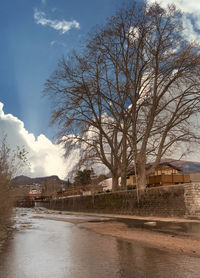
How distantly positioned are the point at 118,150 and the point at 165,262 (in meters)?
25.1

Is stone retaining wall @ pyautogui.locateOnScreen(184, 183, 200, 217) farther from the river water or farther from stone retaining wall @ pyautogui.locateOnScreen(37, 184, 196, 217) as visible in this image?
the river water

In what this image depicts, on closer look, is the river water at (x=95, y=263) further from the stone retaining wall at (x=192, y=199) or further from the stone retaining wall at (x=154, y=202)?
the stone retaining wall at (x=154, y=202)

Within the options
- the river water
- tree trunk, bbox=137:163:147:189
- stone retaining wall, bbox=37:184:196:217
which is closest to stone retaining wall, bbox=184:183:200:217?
stone retaining wall, bbox=37:184:196:217

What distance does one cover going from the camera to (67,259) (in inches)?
254

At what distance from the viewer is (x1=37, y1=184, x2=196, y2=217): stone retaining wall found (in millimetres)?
19109

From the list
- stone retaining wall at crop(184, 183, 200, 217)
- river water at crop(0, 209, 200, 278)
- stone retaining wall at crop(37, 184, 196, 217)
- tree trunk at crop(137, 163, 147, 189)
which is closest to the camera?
river water at crop(0, 209, 200, 278)

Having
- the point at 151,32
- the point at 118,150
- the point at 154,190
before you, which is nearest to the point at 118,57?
the point at 151,32

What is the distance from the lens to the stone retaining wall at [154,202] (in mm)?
19109

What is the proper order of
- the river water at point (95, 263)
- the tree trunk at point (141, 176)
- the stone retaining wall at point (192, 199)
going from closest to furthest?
the river water at point (95, 263)
the stone retaining wall at point (192, 199)
the tree trunk at point (141, 176)

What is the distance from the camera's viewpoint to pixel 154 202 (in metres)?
22.6

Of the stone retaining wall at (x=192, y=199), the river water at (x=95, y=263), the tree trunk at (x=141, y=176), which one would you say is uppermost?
the tree trunk at (x=141, y=176)

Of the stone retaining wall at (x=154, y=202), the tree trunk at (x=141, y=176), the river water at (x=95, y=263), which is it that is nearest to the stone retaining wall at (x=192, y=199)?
the stone retaining wall at (x=154, y=202)

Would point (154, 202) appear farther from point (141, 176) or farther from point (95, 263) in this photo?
point (95, 263)

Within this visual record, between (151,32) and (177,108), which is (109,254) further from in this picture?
(151,32)
